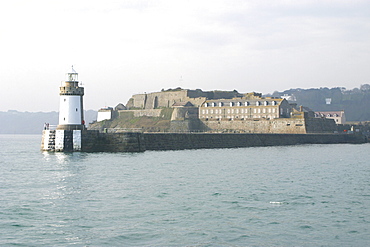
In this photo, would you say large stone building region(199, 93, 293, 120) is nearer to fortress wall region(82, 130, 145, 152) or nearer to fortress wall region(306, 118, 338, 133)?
fortress wall region(306, 118, 338, 133)

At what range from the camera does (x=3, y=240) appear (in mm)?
12406

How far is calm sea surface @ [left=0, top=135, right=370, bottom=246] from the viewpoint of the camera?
41.7ft

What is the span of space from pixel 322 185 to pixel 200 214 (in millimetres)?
9772

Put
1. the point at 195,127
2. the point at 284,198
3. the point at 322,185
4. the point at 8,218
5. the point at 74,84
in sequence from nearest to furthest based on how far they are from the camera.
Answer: the point at 8,218 → the point at 284,198 → the point at 322,185 → the point at 74,84 → the point at 195,127

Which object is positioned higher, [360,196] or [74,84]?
[74,84]

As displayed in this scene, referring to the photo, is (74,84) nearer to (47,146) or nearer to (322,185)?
(47,146)

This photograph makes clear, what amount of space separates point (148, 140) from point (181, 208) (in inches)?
1218

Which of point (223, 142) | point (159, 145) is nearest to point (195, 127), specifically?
point (223, 142)

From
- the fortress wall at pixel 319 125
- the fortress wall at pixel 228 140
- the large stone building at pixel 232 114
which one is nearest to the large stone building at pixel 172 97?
the large stone building at pixel 232 114

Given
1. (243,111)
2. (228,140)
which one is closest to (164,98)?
(243,111)

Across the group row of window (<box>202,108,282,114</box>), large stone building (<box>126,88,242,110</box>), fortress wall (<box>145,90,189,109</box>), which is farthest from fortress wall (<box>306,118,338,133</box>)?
fortress wall (<box>145,90,189,109</box>)

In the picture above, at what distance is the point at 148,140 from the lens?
47.1m

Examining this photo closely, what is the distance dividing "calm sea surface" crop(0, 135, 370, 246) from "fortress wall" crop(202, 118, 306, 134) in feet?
181

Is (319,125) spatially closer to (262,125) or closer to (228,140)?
(262,125)
